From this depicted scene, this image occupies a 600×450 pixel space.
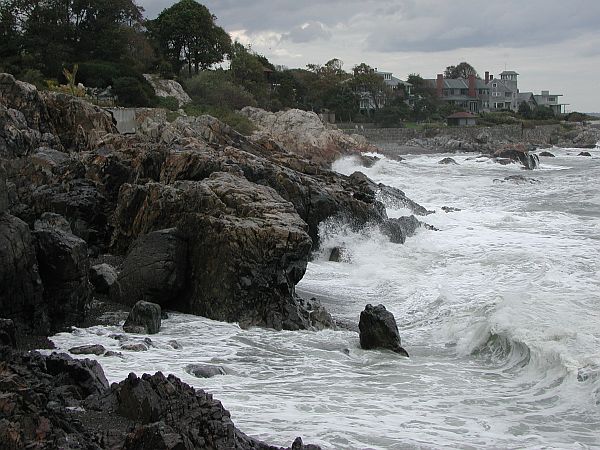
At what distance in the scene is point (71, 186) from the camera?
1828cm

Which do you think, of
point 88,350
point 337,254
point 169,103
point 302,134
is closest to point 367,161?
point 302,134

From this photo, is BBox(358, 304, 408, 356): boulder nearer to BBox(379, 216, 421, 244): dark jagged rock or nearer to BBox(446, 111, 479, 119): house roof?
BBox(379, 216, 421, 244): dark jagged rock

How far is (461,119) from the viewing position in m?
98.9

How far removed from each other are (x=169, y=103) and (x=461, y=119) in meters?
60.4

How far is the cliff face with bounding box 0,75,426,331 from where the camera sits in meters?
11.3

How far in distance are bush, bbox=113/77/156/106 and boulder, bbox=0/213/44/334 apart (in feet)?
109

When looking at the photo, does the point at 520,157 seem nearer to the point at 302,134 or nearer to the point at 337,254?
the point at 302,134

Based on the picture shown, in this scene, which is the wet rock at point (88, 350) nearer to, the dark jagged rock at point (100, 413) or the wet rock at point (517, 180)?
the dark jagged rock at point (100, 413)

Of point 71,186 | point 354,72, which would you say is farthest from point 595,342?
point 354,72

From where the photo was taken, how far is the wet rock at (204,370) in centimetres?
959

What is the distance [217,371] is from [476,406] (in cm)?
315

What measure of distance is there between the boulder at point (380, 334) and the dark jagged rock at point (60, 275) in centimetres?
417

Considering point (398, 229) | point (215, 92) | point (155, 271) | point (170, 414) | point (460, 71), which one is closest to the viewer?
point (170, 414)

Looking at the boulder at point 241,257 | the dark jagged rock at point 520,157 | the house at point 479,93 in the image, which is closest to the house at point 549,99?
the house at point 479,93
